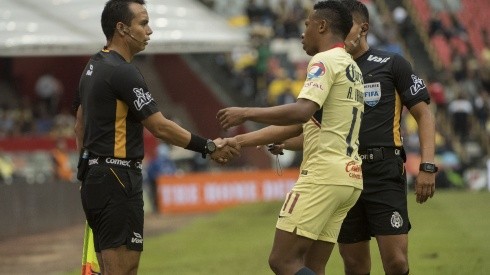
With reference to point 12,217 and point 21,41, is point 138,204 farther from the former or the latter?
point 21,41

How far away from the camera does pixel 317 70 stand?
906 cm

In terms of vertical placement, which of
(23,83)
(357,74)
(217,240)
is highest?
(23,83)

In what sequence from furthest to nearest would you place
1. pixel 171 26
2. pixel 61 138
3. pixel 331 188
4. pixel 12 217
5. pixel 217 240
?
pixel 171 26 < pixel 61 138 < pixel 12 217 < pixel 217 240 < pixel 331 188

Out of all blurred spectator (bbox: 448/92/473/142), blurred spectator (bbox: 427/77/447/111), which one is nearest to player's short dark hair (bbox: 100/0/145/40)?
blurred spectator (bbox: 427/77/447/111)

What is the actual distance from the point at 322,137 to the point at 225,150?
3.41ft

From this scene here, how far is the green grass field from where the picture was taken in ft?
52.3

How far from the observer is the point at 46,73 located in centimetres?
3712

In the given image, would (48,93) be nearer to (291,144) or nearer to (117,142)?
(291,144)

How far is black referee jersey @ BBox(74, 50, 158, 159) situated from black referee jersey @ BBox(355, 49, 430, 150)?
200cm

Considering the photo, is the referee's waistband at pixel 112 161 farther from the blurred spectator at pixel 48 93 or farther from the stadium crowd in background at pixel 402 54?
the blurred spectator at pixel 48 93

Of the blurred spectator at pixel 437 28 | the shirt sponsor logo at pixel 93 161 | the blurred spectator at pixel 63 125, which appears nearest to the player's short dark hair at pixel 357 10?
the shirt sponsor logo at pixel 93 161

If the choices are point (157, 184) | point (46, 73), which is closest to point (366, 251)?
point (157, 184)

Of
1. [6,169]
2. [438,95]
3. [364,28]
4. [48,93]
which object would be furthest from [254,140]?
[48,93]

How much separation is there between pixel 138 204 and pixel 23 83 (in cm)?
2756
